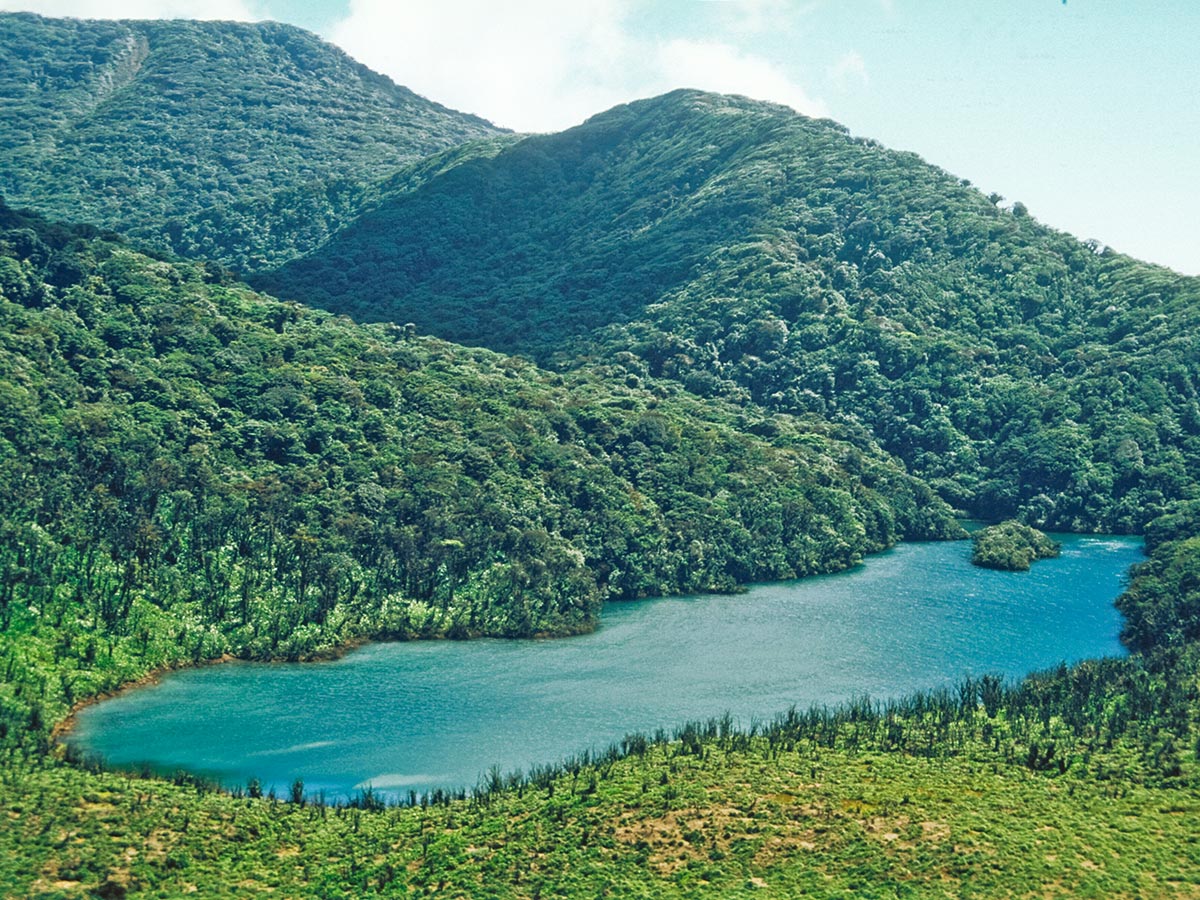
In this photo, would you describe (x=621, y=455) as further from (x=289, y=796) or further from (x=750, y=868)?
(x=750, y=868)

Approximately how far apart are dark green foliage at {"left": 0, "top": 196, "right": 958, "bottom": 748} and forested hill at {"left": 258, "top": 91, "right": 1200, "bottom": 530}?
18076 mm

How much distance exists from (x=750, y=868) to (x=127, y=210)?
611 feet

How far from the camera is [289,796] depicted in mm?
43531

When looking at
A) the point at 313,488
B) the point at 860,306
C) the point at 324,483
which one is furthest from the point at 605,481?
the point at 860,306

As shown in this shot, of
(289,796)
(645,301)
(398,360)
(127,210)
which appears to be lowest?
(289,796)

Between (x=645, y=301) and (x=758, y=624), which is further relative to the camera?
(x=645, y=301)

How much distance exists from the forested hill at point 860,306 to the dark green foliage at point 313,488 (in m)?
18.1

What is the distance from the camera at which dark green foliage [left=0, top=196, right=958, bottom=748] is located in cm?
6159

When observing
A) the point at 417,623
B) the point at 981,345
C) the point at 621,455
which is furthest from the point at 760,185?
the point at 417,623

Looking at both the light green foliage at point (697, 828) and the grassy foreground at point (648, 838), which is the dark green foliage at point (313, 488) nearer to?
the grassy foreground at point (648, 838)

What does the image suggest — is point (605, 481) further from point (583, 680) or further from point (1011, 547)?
point (1011, 547)

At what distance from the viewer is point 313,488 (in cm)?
7744

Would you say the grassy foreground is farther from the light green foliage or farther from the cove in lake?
the cove in lake

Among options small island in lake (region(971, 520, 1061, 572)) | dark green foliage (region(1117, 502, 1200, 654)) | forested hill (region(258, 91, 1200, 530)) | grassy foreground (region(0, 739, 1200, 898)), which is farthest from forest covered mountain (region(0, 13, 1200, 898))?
small island in lake (region(971, 520, 1061, 572))
